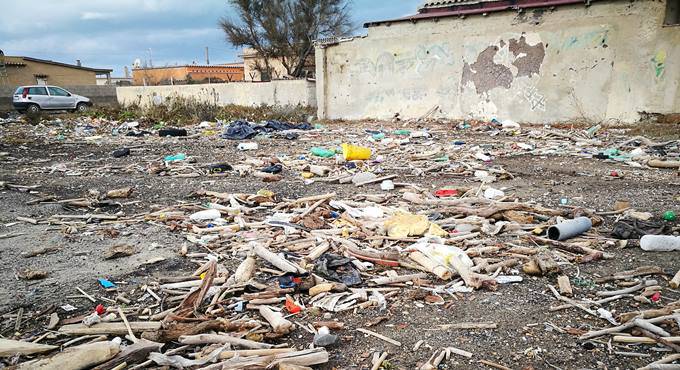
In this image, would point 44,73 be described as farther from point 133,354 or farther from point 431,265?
point 431,265

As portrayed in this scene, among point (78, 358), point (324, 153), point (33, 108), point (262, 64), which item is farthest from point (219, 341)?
point (262, 64)

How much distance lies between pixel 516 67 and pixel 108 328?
14092 millimetres

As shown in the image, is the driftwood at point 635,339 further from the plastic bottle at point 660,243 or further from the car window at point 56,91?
the car window at point 56,91

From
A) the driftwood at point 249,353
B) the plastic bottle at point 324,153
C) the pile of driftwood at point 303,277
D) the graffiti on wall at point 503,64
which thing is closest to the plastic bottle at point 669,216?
the pile of driftwood at point 303,277

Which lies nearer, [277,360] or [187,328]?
[277,360]

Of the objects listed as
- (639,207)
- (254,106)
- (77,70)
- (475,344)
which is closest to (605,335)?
(475,344)

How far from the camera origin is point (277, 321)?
9.50ft

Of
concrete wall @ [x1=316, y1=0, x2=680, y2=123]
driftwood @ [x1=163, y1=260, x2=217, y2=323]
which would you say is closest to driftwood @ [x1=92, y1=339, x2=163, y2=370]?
driftwood @ [x1=163, y1=260, x2=217, y2=323]

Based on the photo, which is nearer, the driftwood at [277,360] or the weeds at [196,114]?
the driftwood at [277,360]

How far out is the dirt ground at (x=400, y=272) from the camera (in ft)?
8.84

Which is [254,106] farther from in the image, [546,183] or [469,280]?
[469,280]

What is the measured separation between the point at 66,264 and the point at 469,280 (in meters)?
3.75

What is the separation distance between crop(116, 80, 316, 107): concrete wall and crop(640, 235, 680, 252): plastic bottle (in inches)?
670

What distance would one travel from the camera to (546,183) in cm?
670
